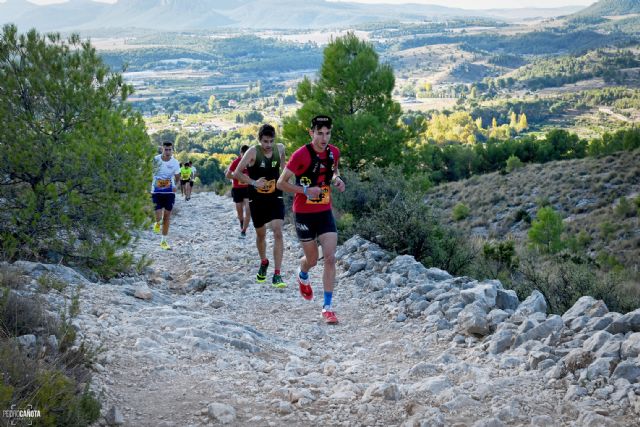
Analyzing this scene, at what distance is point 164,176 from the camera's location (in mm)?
11414

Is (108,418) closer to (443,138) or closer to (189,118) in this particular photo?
(443,138)

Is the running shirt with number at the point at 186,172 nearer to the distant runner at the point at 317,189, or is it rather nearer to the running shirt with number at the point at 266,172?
the running shirt with number at the point at 266,172

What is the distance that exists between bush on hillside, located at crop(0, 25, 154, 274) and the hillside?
2231 cm

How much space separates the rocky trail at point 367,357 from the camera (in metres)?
3.96

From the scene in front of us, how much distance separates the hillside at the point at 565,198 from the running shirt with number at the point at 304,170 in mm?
21204

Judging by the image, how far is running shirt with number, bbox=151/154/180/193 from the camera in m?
11.4

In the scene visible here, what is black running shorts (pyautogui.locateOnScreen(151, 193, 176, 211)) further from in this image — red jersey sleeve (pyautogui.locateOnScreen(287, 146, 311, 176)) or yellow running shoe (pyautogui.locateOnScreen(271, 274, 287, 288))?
red jersey sleeve (pyautogui.locateOnScreen(287, 146, 311, 176))

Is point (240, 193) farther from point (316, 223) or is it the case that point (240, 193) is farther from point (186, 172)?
point (186, 172)

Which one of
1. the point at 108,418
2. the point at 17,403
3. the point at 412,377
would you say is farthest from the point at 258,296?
the point at 17,403

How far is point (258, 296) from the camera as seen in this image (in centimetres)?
798

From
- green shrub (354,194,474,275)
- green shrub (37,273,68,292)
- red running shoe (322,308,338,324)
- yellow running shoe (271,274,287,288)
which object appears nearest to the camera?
green shrub (37,273,68,292)

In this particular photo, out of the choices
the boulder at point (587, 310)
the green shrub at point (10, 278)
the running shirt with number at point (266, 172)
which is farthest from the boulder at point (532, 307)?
the green shrub at point (10, 278)

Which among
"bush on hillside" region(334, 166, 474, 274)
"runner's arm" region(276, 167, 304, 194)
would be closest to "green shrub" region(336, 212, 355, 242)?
"bush on hillside" region(334, 166, 474, 274)

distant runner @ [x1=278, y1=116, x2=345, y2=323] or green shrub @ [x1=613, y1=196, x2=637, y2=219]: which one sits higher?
distant runner @ [x1=278, y1=116, x2=345, y2=323]
